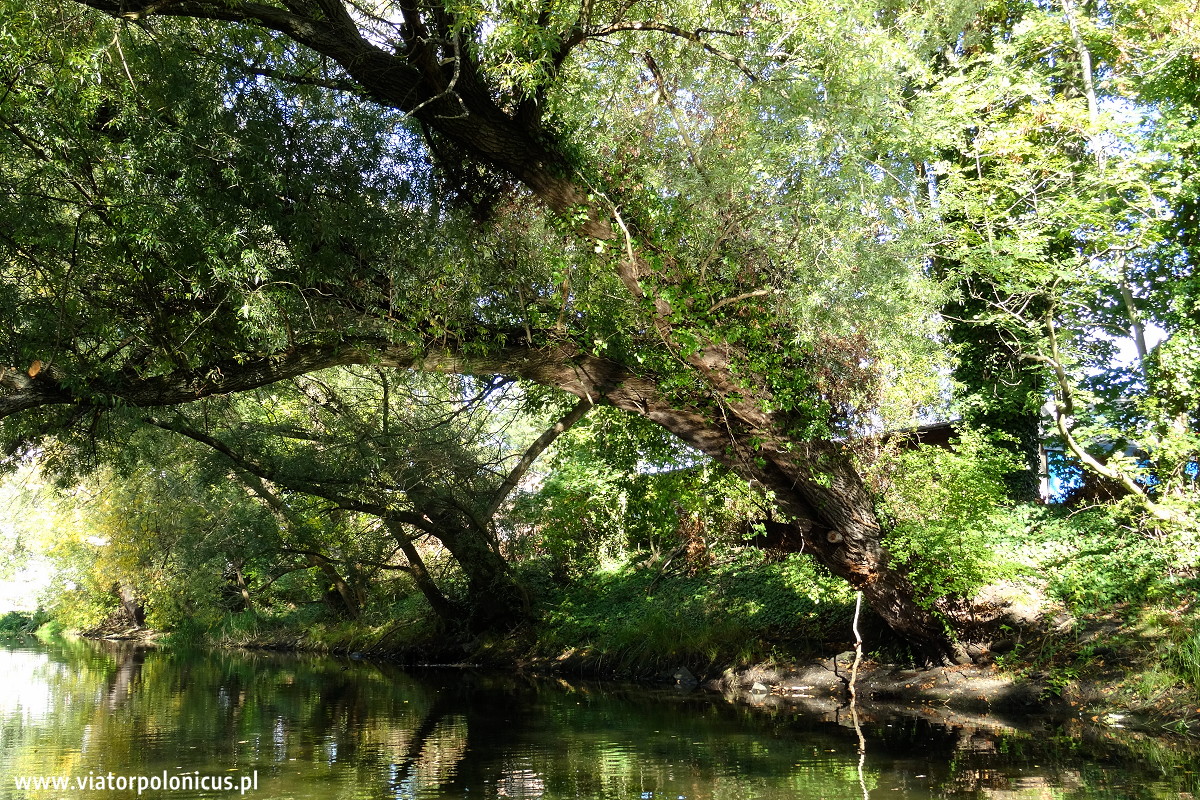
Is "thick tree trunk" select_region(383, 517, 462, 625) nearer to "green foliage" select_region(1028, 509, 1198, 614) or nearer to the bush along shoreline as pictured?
the bush along shoreline

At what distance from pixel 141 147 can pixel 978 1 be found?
1124cm

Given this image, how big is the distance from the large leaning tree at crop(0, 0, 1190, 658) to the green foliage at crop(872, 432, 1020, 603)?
0.34 m

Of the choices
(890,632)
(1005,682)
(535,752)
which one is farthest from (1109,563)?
(535,752)

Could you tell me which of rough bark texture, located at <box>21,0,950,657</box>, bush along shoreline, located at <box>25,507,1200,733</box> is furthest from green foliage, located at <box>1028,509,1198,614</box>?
rough bark texture, located at <box>21,0,950,657</box>

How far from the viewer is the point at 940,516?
9.73 meters

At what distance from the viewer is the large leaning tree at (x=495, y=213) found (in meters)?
7.15

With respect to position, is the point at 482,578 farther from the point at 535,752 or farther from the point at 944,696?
the point at 535,752

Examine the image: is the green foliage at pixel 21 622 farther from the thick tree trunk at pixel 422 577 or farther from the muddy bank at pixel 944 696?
the muddy bank at pixel 944 696

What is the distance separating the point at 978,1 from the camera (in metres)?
12.4

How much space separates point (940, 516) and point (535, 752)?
17.4 feet

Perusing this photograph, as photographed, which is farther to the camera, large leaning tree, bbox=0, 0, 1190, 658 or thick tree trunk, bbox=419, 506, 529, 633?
thick tree trunk, bbox=419, 506, 529, 633

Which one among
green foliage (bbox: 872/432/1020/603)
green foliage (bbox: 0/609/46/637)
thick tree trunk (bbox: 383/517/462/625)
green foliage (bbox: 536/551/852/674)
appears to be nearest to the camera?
green foliage (bbox: 872/432/1020/603)

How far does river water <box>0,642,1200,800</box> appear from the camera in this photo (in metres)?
5.75

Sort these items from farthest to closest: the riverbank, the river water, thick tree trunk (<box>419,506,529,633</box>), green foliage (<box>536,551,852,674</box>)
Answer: thick tree trunk (<box>419,506,529,633</box>)
green foliage (<box>536,551,852,674</box>)
the riverbank
the river water
